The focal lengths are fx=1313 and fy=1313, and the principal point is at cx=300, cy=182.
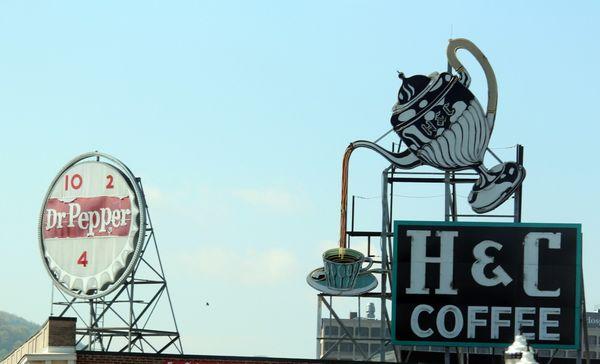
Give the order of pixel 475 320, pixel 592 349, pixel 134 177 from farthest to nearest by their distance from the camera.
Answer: pixel 592 349
pixel 134 177
pixel 475 320

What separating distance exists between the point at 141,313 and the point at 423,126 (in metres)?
14.0

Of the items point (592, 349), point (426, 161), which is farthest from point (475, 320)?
point (592, 349)

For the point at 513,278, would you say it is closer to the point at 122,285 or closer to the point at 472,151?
the point at 472,151

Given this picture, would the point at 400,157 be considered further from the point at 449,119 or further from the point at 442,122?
the point at 449,119

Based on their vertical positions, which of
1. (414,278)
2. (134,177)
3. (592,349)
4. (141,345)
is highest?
(134,177)

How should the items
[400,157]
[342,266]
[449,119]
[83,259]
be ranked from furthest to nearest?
[83,259] < [400,157] < [449,119] < [342,266]

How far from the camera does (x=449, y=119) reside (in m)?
45.4

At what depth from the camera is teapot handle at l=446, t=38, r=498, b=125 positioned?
45344 millimetres

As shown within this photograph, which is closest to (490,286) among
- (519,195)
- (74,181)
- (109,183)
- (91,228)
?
(519,195)

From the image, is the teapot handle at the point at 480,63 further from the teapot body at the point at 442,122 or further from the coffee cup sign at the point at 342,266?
the coffee cup sign at the point at 342,266

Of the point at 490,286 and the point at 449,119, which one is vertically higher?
the point at 449,119

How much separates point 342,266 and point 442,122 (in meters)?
6.08

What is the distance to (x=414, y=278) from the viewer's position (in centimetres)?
4369

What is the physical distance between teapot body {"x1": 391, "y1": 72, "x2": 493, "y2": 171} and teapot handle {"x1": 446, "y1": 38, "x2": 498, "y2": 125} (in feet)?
0.78
